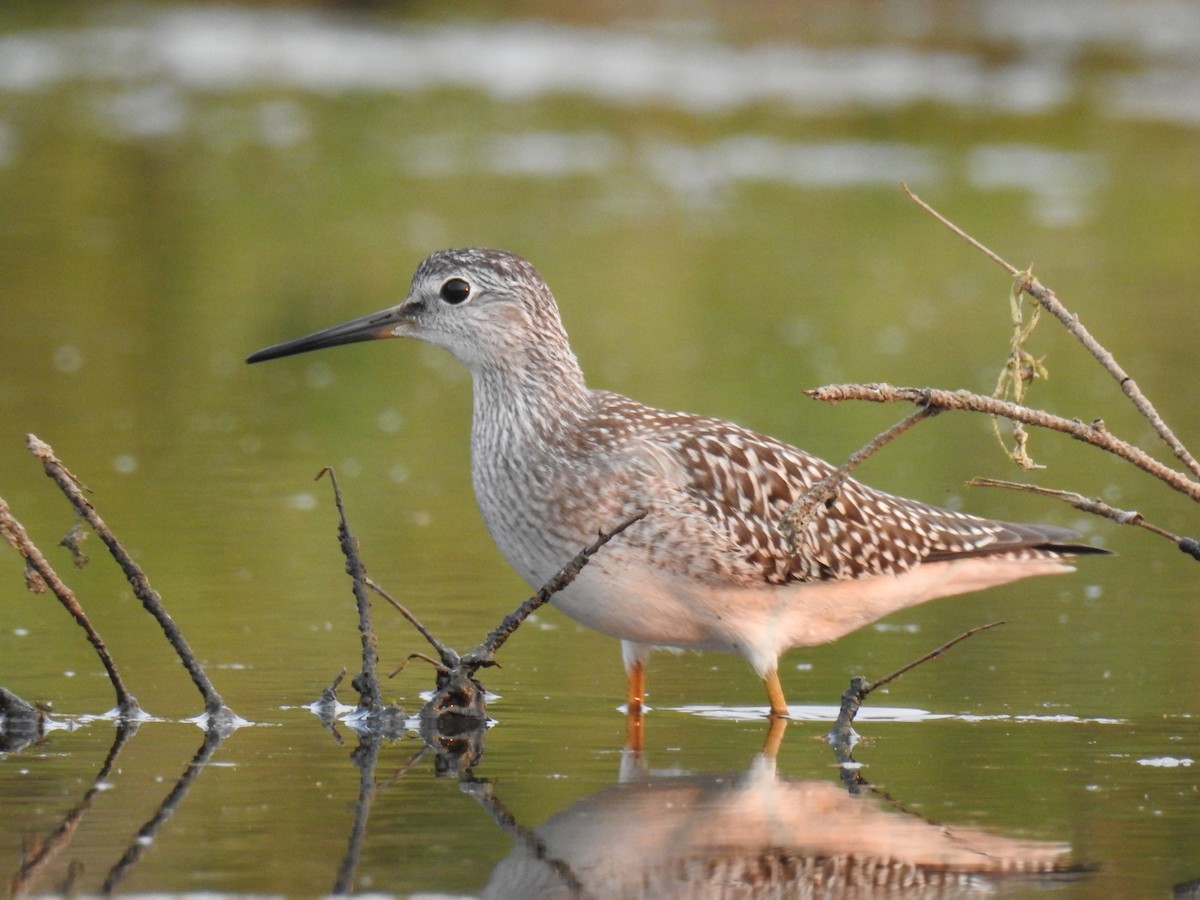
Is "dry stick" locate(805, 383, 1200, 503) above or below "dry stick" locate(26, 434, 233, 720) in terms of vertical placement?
above

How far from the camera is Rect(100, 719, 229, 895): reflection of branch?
6418 millimetres

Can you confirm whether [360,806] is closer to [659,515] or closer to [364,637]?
[364,637]

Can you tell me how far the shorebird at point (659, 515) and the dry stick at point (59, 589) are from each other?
5.28 feet

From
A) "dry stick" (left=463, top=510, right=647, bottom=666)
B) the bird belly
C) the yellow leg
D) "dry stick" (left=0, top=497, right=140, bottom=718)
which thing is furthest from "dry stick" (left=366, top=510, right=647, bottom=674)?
"dry stick" (left=0, top=497, right=140, bottom=718)

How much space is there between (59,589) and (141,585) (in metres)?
0.29

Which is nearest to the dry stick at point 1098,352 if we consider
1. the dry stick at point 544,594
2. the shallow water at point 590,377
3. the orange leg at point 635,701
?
the shallow water at point 590,377

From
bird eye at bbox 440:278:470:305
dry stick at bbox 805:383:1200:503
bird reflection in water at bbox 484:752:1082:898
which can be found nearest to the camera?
bird reflection in water at bbox 484:752:1082:898

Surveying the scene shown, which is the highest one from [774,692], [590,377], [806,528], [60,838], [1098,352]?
[590,377]

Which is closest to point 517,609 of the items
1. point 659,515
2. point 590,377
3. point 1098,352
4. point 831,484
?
point 659,515

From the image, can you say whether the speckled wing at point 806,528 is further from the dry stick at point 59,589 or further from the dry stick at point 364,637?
the dry stick at point 59,589

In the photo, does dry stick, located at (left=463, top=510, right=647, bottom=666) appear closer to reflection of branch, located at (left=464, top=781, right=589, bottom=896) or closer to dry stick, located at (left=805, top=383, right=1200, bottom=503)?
reflection of branch, located at (left=464, top=781, right=589, bottom=896)

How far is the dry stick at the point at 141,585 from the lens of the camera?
8078 mm

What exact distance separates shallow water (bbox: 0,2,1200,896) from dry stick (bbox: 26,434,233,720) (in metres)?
0.21

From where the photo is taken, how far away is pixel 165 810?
280 inches
